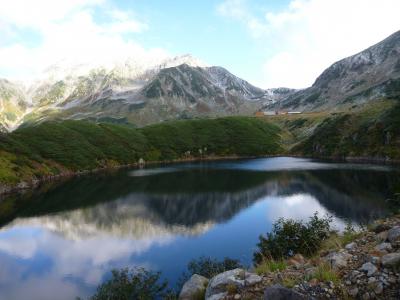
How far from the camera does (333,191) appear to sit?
8619 centimetres

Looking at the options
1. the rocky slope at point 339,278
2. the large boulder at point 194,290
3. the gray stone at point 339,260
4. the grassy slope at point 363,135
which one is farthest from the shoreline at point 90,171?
the gray stone at point 339,260

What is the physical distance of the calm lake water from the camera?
43.7 m

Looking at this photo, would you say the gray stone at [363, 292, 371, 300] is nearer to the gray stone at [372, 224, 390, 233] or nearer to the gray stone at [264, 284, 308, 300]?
the gray stone at [264, 284, 308, 300]

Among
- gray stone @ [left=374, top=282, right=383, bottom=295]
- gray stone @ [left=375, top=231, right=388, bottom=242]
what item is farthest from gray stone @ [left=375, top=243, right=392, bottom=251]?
gray stone @ [left=374, top=282, right=383, bottom=295]

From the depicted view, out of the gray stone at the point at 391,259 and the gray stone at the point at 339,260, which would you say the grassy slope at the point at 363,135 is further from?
the gray stone at the point at 391,259

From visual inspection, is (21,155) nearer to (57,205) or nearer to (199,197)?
(57,205)

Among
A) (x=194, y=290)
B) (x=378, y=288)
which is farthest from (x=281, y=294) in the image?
(x=194, y=290)

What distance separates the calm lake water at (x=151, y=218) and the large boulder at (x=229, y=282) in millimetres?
17893

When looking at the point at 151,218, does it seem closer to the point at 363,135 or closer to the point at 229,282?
the point at 229,282

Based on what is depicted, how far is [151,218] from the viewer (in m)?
68.7

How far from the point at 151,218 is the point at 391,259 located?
56.8m

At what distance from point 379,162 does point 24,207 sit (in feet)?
419

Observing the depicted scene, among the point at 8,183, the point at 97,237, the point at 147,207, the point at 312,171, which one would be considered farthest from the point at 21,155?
the point at 312,171

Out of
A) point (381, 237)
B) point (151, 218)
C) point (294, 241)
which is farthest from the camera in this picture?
point (151, 218)
